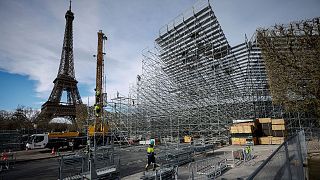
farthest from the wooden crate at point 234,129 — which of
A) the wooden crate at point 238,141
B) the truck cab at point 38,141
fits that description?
the truck cab at point 38,141

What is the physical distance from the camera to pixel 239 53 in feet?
73.8

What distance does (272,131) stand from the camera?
76.1ft

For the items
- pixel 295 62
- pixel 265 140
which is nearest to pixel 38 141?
pixel 265 140

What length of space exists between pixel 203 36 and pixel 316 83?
10.6 metres

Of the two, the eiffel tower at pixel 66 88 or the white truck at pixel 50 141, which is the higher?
the eiffel tower at pixel 66 88

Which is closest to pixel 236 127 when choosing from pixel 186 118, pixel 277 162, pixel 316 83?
pixel 186 118

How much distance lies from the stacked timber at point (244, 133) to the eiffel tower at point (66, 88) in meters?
38.3

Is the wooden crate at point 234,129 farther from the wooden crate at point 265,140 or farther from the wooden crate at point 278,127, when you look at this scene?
the wooden crate at point 278,127

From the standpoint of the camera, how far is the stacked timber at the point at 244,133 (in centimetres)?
2261

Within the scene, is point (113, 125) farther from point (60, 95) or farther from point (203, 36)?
point (60, 95)

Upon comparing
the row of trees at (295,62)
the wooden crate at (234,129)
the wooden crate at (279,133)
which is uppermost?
the row of trees at (295,62)

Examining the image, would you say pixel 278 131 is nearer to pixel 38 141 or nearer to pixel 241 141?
pixel 241 141

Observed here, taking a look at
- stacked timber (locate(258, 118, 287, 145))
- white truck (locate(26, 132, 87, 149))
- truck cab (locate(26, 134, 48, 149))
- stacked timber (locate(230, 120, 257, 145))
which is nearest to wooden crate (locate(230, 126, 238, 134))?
stacked timber (locate(230, 120, 257, 145))

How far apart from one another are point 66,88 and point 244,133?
144 ft
